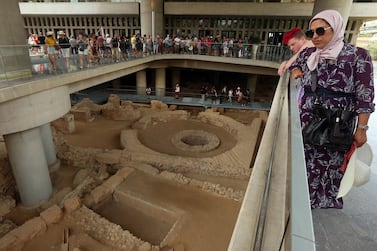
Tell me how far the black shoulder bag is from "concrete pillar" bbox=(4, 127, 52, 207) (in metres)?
7.24

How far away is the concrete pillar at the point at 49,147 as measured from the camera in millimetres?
8305

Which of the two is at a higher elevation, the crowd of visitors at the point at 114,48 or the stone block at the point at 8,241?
the crowd of visitors at the point at 114,48

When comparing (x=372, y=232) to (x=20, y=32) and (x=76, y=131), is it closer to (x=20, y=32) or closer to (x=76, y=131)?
(x=20, y=32)

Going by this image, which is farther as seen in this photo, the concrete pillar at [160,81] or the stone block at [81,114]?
the concrete pillar at [160,81]

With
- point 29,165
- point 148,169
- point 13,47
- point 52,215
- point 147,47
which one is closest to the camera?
point 13,47

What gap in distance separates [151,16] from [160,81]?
5475 millimetres

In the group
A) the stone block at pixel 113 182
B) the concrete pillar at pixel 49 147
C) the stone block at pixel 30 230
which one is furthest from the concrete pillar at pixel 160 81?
the stone block at pixel 30 230

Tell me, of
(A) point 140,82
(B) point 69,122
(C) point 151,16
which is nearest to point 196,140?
(B) point 69,122

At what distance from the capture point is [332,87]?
6.01ft

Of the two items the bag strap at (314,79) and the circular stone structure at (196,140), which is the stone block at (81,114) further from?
the bag strap at (314,79)

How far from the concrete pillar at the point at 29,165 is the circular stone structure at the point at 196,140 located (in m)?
6.00

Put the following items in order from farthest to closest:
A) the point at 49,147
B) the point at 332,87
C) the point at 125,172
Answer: the point at 49,147, the point at 125,172, the point at 332,87

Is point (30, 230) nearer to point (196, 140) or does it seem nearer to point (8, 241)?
point (8, 241)

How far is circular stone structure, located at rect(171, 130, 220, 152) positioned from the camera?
11.3 metres
